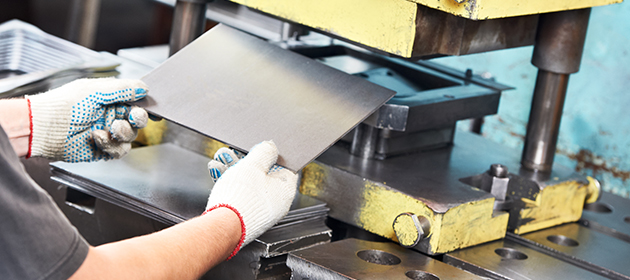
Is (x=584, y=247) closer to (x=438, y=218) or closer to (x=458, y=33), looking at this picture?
(x=438, y=218)

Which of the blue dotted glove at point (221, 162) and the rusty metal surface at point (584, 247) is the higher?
the blue dotted glove at point (221, 162)

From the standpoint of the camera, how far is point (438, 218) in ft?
4.27

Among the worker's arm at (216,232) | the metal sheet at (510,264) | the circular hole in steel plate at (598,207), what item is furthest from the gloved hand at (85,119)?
the circular hole in steel plate at (598,207)

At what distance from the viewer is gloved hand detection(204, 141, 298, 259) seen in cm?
118

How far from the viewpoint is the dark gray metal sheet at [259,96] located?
1317 millimetres

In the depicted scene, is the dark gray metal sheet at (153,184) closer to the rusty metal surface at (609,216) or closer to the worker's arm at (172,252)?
the worker's arm at (172,252)

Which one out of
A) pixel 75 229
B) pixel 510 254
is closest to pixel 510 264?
pixel 510 254

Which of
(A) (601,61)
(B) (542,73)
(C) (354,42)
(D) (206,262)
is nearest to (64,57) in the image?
(C) (354,42)

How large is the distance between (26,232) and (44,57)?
4.19 feet

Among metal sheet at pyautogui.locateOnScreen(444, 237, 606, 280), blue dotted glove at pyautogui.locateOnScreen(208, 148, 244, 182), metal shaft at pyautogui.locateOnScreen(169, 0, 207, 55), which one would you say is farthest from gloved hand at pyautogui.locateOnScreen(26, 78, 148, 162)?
metal sheet at pyautogui.locateOnScreen(444, 237, 606, 280)

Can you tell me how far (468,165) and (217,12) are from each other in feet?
3.74

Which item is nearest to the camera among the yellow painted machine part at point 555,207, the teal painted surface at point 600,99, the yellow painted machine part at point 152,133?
the yellow painted machine part at point 555,207

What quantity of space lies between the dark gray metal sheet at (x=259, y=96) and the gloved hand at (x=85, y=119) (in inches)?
2.1

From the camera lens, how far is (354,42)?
1.44 metres
